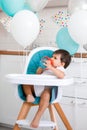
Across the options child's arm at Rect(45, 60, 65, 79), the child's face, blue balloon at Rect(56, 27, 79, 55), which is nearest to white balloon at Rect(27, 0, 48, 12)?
blue balloon at Rect(56, 27, 79, 55)

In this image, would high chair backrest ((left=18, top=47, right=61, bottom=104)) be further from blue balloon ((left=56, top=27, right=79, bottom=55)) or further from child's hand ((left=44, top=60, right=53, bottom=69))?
child's hand ((left=44, top=60, right=53, bottom=69))

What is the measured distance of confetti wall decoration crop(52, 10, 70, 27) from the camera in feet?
10.2

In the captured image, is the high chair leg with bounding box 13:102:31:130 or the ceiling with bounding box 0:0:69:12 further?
the ceiling with bounding box 0:0:69:12

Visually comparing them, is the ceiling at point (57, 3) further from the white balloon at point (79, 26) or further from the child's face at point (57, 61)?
the child's face at point (57, 61)

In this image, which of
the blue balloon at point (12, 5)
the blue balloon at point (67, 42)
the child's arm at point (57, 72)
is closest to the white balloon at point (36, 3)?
the blue balloon at point (12, 5)

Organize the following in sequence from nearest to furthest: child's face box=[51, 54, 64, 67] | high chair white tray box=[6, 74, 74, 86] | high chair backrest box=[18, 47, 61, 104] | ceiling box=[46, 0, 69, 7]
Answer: high chair white tray box=[6, 74, 74, 86] → child's face box=[51, 54, 64, 67] → high chair backrest box=[18, 47, 61, 104] → ceiling box=[46, 0, 69, 7]

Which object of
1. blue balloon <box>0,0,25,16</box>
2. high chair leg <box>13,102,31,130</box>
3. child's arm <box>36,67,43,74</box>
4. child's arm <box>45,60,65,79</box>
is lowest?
high chair leg <box>13,102,31,130</box>

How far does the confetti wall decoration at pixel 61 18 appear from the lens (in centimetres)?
311

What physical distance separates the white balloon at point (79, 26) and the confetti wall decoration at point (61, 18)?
43.3 inches

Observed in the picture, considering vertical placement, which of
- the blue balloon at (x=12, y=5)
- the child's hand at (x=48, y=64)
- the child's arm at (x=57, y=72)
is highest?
the blue balloon at (x=12, y=5)

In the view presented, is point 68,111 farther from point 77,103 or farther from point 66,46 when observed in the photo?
point 66,46

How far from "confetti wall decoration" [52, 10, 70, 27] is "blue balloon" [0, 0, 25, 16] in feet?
3.36

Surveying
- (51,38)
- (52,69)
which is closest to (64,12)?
(51,38)

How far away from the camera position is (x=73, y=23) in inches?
79.1
